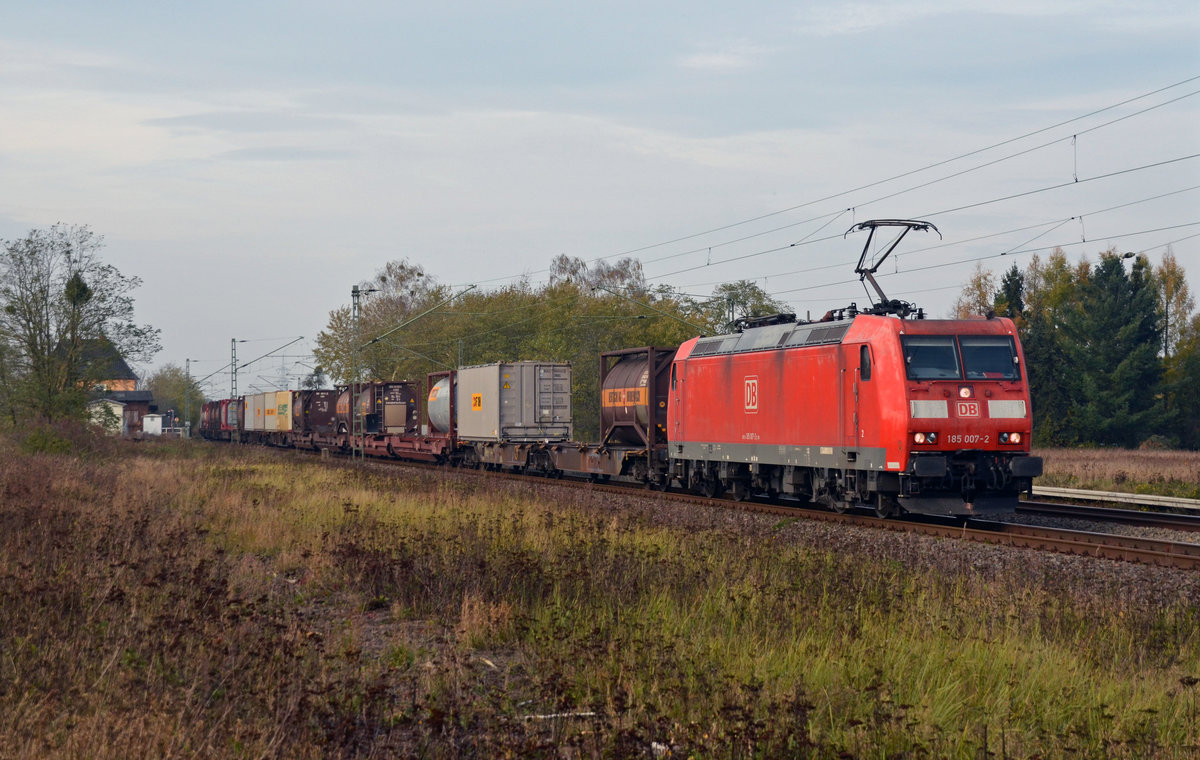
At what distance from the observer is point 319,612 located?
9594 millimetres

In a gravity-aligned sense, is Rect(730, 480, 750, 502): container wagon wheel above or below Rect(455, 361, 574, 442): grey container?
below

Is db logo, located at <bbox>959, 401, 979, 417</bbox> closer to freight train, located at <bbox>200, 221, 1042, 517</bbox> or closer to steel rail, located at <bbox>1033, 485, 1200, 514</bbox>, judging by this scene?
freight train, located at <bbox>200, 221, 1042, 517</bbox>

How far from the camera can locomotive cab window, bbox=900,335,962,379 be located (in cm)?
1631

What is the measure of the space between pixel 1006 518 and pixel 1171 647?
11.3 metres

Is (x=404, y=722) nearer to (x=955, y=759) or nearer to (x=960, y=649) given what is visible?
(x=955, y=759)

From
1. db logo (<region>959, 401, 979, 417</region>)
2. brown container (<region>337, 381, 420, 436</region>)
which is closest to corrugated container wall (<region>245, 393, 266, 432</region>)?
brown container (<region>337, 381, 420, 436</region>)

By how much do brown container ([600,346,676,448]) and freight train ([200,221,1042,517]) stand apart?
49 millimetres

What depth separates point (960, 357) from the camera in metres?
16.6

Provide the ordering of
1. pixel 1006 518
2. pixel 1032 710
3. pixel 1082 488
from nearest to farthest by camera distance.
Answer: pixel 1032 710, pixel 1006 518, pixel 1082 488

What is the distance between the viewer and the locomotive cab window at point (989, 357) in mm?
16688

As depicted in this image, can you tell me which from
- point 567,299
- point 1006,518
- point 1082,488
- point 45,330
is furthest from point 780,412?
point 567,299

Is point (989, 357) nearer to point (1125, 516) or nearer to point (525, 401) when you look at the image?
point (1125, 516)

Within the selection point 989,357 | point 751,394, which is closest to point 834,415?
point 751,394

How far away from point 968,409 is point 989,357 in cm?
115
